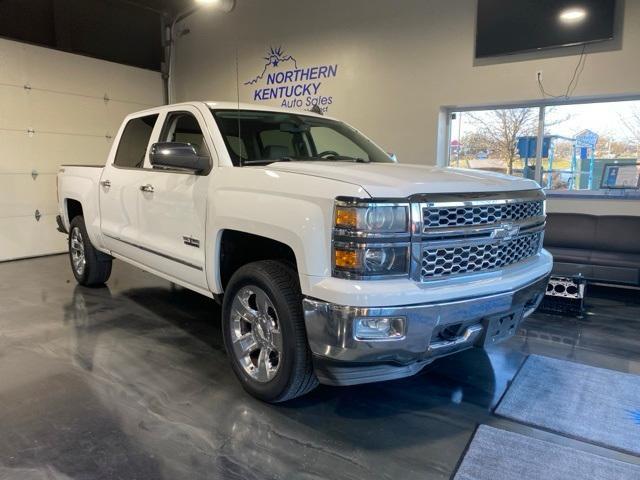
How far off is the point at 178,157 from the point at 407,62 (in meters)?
4.98

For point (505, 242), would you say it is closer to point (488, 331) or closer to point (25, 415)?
point (488, 331)

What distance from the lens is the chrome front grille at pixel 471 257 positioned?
2236 millimetres

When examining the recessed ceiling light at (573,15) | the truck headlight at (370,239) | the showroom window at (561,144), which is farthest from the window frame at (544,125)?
the truck headlight at (370,239)

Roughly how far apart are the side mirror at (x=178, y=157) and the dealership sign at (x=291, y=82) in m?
5.26

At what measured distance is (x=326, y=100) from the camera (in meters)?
7.94

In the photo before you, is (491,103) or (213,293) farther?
(491,103)

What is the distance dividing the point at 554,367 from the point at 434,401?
1075 mm

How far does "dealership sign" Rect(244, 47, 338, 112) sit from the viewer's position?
→ 26.1 ft

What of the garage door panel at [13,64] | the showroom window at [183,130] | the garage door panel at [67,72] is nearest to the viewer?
the showroom window at [183,130]

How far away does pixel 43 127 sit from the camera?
7.79 metres

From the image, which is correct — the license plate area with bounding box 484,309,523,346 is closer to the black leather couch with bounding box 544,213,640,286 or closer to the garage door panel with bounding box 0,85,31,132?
the black leather couch with bounding box 544,213,640,286

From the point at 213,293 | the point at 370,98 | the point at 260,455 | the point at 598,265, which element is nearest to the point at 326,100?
the point at 370,98

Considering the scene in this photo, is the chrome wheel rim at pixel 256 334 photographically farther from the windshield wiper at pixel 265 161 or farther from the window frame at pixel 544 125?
the window frame at pixel 544 125

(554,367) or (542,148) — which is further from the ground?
(542,148)
